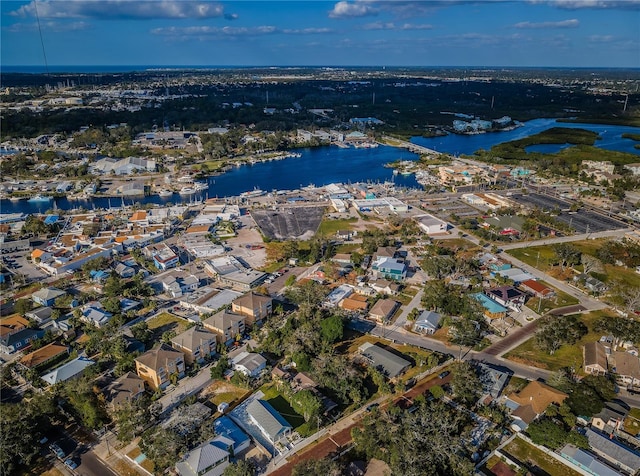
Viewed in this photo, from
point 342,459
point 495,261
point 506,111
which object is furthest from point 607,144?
point 342,459

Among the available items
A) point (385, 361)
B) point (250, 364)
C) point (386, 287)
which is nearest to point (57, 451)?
point (250, 364)

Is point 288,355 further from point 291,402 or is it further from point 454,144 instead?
point 454,144

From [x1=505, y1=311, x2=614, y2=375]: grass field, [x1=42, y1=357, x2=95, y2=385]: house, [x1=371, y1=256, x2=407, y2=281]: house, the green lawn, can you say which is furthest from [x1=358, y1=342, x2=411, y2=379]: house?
Result: the green lawn

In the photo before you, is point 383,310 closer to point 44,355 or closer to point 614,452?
point 614,452

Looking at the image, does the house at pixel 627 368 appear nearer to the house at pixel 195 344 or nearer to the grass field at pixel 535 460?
the grass field at pixel 535 460

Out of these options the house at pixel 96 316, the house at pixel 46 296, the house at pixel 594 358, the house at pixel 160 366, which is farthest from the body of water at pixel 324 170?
the house at pixel 594 358

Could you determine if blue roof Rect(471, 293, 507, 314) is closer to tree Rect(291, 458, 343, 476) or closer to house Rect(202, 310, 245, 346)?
house Rect(202, 310, 245, 346)
